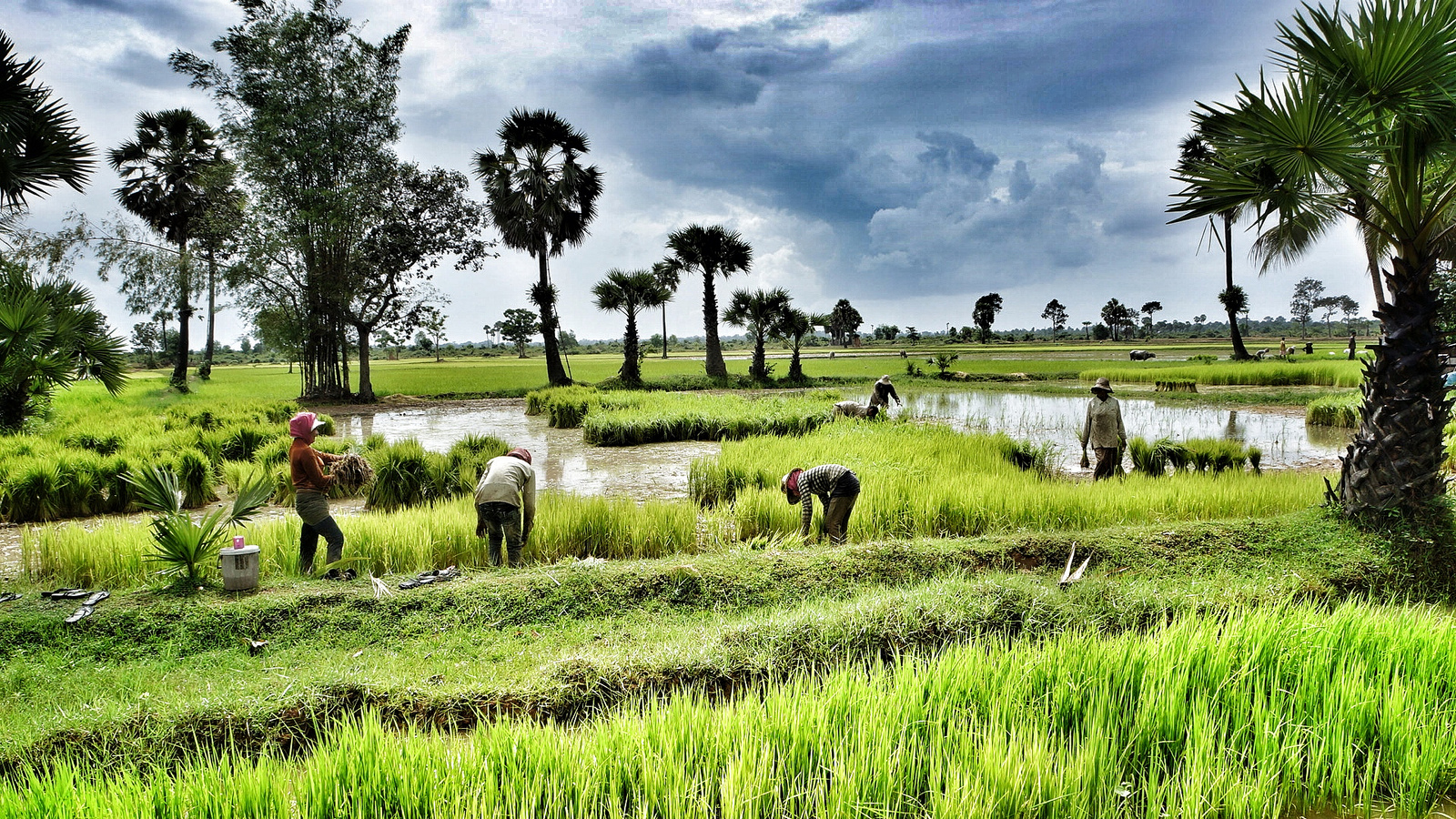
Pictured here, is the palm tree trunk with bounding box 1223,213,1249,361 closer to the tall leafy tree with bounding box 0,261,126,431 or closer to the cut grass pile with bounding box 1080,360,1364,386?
the cut grass pile with bounding box 1080,360,1364,386

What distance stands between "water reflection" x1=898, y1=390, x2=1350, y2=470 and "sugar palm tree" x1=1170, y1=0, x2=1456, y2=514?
4.96 m

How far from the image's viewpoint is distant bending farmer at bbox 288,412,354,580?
5961mm

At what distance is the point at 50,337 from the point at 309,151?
1952cm

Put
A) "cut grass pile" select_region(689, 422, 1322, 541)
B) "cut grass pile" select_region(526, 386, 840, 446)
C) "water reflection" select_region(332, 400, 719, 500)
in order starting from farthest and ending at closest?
1. "cut grass pile" select_region(526, 386, 840, 446)
2. "water reflection" select_region(332, 400, 719, 500)
3. "cut grass pile" select_region(689, 422, 1322, 541)

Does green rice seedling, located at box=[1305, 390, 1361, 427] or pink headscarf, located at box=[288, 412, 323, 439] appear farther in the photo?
green rice seedling, located at box=[1305, 390, 1361, 427]

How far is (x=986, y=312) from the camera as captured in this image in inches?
4208

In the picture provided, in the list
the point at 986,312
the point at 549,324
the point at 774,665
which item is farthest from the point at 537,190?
→ the point at 986,312

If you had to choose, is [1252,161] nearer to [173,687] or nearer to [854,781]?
[854,781]

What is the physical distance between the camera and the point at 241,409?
56.7 feet

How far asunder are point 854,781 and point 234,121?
105ft

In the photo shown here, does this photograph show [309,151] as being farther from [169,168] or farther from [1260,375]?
[1260,375]

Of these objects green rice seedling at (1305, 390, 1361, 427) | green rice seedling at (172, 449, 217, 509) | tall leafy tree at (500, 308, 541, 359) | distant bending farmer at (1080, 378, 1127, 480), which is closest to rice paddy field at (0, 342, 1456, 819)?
distant bending farmer at (1080, 378, 1127, 480)

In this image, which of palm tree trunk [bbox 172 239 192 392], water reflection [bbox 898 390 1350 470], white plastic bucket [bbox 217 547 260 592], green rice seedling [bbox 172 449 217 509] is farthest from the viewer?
palm tree trunk [bbox 172 239 192 392]

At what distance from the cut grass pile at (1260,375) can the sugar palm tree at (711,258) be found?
63.1ft
